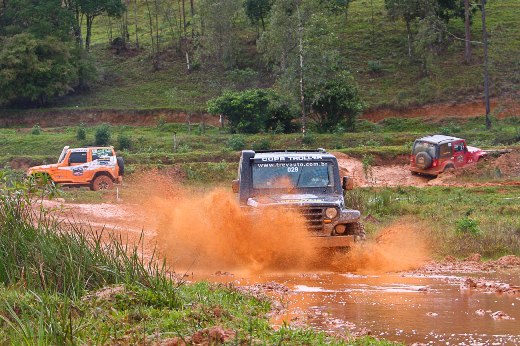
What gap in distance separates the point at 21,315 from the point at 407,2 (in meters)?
50.2

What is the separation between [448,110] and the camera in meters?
53.2

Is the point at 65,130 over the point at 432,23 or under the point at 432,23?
under

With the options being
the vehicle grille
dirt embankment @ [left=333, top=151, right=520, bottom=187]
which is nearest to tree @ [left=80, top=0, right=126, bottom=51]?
dirt embankment @ [left=333, top=151, right=520, bottom=187]

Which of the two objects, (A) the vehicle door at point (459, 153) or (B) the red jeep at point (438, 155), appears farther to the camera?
(A) the vehicle door at point (459, 153)

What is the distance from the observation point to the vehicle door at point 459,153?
1380 inches

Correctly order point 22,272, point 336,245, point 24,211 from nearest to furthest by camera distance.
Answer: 1. point 22,272
2. point 24,211
3. point 336,245

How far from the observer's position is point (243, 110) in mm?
45781

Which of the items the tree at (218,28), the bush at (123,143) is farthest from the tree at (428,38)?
the bush at (123,143)

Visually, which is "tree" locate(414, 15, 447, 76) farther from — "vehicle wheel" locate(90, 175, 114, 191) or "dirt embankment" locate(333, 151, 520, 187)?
"vehicle wheel" locate(90, 175, 114, 191)

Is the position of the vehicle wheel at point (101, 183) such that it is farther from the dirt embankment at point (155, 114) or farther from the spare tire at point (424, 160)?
the dirt embankment at point (155, 114)

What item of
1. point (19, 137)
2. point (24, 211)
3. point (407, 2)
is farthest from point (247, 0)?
point (24, 211)

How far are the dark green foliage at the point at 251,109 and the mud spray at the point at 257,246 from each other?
28.4 metres

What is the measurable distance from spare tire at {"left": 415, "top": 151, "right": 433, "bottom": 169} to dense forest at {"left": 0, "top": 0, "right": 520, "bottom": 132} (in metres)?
11.2

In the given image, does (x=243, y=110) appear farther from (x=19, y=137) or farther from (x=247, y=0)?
(x=247, y=0)
